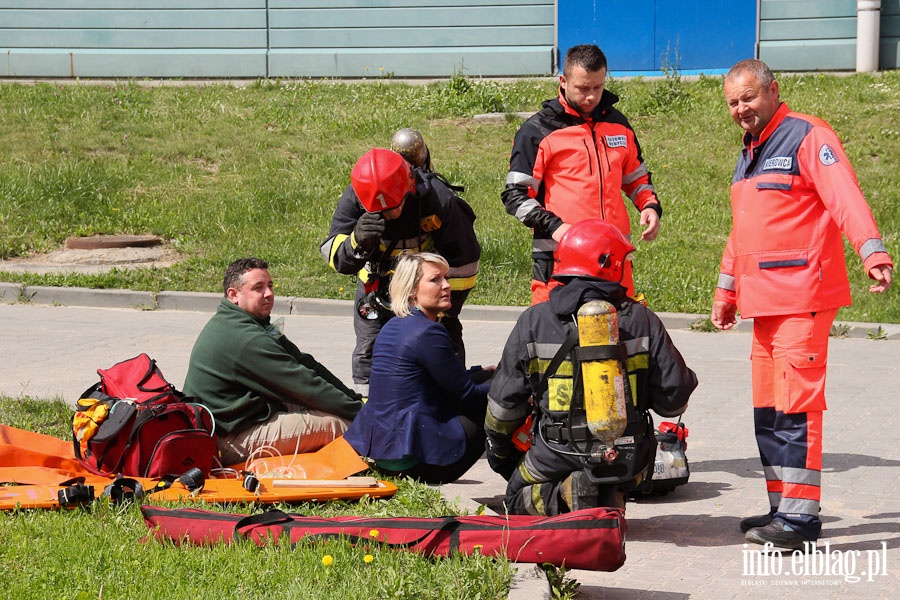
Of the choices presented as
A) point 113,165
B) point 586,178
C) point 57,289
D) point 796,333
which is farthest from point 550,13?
point 796,333

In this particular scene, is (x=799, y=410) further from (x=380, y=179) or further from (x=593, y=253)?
(x=380, y=179)

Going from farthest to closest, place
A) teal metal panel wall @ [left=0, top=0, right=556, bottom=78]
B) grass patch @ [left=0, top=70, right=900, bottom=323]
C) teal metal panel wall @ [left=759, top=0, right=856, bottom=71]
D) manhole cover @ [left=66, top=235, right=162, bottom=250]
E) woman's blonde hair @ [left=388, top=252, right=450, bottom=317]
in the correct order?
1. teal metal panel wall @ [left=0, top=0, right=556, bottom=78]
2. teal metal panel wall @ [left=759, top=0, right=856, bottom=71]
3. manhole cover @ [left=66, top=235, right=162, bottom=250]
4. grass patch @ [left=0, top=70, right=900, bottom=323]
5. woman's blonde hair @ [left=388, top=252, right=450, bottom=317]

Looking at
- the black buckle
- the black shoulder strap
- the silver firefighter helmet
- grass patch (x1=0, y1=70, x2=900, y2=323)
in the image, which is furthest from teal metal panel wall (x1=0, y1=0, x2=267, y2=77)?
the black shoulder strap

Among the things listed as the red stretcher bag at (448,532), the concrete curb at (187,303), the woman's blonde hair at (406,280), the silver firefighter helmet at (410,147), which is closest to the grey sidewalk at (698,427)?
the concrete curb at (187,303)

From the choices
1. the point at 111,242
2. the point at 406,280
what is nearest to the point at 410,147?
the point at 406,280

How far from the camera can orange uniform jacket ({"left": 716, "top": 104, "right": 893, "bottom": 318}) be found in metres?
5.09

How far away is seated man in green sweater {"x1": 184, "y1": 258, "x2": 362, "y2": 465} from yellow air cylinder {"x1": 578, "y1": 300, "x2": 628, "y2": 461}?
6.65ft

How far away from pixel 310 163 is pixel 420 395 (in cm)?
1003

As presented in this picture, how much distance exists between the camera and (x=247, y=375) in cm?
627

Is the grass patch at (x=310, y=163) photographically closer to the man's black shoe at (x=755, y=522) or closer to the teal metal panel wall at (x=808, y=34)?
the teal metal panel wall at (x=808, y=34)

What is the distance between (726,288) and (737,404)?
270 centimetres

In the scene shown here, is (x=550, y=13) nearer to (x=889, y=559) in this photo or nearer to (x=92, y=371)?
(x=92, y=371)

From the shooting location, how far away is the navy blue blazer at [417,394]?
5906mm

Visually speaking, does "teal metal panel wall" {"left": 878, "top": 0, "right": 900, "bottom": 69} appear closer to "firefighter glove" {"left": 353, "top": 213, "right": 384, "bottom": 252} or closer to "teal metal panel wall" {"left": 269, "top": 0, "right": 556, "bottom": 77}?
"teal metal panel wall" {"left": 269, "top": 0, "right": 556, "bottom": 77}
